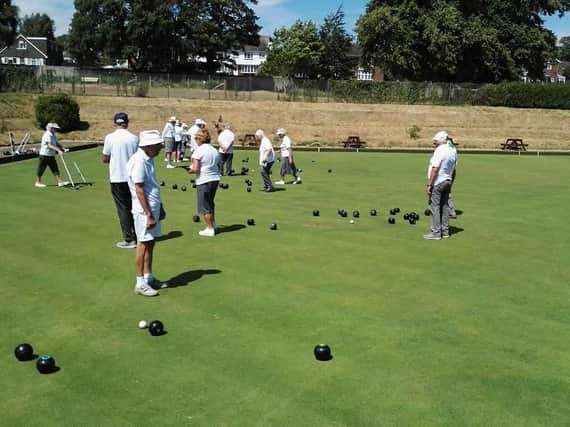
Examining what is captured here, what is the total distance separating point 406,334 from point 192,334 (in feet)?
7.76

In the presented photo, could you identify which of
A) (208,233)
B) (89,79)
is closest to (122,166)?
(208,233)

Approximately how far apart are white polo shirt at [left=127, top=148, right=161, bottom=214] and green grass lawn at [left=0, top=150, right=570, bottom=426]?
121 centimetres

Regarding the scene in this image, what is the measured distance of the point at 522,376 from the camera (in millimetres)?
6051

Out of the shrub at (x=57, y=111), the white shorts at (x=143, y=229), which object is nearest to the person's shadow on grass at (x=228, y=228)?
the white shorts at (x=143, y=229)

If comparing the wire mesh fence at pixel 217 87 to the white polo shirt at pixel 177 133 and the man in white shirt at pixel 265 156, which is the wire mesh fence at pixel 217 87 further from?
the man in white shirt at pixel 265 156

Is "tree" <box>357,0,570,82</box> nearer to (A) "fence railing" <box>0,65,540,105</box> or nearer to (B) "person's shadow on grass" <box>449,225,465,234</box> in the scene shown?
(A) "fence railing" <box>0,65,540,105</box>

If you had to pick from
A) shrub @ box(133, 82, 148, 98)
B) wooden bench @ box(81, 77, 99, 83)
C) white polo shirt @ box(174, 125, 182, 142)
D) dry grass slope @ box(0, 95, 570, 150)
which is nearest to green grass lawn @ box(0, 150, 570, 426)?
white polo shirt @ box(174, 125, 182, 142)

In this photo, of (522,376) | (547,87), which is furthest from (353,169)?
(547,87)

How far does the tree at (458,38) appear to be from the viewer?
56.9 metres

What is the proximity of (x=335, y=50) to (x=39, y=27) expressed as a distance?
107 metres

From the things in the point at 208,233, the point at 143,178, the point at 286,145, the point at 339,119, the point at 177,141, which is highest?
the point at 339,119

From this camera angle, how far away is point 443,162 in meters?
11.7

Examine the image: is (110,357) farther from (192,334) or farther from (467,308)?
(467,308)

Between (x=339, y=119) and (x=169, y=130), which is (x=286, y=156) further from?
(x=339, y=119)
